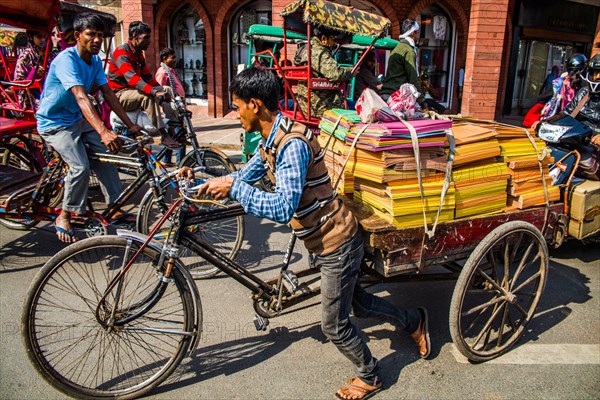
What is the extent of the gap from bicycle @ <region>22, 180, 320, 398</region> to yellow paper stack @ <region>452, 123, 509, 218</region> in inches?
41.6

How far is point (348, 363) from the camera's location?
2.85 m

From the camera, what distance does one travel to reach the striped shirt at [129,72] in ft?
17.5

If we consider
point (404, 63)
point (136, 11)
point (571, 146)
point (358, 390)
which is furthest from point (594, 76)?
point (136, 11)

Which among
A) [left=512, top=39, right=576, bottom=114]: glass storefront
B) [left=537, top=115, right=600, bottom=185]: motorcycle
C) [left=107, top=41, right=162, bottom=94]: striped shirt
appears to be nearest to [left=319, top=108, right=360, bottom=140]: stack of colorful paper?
[left=537, top=115, right=600, bottom=185]: motorcycle

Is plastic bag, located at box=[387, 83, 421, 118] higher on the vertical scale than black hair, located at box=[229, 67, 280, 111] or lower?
lower

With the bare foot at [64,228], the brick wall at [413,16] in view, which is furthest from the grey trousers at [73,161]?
the brick wall at [413,16]

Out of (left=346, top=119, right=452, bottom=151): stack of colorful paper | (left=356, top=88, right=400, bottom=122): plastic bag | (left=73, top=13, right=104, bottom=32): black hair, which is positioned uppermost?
(left=73, top=13, right=104, bottom=32): black hair

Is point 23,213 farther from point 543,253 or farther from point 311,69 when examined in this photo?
point 543,253

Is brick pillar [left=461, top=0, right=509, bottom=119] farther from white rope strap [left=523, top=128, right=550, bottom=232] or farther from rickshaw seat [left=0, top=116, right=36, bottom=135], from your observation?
rickshaw seat [left=0, top=116, right=36, bottom=135]

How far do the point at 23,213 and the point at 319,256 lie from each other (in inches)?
113

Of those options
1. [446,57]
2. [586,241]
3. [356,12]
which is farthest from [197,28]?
[586,241]

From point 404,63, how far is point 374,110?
366 cm

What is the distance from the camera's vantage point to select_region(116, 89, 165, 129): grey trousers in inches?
219

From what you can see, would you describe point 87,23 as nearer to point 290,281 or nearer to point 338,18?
point 290,281
